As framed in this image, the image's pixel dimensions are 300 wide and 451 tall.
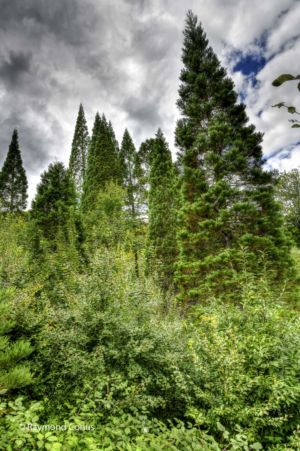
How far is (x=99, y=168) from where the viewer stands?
19.0 meters

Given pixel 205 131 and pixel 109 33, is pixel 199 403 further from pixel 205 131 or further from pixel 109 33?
pixel 109 33

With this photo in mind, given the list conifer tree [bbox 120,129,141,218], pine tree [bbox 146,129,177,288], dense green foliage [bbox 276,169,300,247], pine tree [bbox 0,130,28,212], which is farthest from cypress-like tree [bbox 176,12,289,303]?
pine tree [bbox 0,130,28,212]

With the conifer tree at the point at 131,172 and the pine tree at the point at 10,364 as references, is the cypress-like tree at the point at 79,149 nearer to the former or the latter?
the conifer tree at the point at 131,172

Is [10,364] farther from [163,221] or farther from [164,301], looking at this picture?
[163,221]

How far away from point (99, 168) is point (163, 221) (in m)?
9.56

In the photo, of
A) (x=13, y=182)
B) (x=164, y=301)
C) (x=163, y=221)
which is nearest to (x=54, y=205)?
(x=163, y=221)

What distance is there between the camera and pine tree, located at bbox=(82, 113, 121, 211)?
1780cm

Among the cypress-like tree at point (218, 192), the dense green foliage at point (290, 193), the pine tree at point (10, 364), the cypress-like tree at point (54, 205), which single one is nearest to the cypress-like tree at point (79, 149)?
the cypress-like tree at point (54, 205)

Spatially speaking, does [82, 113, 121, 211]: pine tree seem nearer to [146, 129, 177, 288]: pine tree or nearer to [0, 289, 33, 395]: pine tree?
[146, 129, 177, 288]: pine tree

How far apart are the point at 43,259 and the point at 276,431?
8.21 m

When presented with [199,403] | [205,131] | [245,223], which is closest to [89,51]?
[205,131]

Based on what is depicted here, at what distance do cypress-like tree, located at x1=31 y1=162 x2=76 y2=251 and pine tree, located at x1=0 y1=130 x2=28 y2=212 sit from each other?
13143 millimetres

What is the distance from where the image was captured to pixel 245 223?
877cm

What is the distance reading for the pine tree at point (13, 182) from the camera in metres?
22.2
